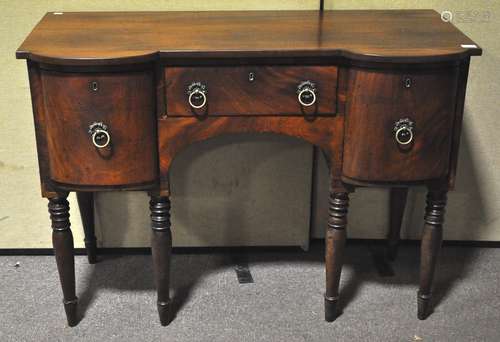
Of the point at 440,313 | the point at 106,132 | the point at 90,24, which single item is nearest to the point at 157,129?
the point at 106,132

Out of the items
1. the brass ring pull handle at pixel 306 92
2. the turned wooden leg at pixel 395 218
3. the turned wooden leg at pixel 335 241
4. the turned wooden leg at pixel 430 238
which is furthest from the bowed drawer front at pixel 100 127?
the turned wooden leg at pixel 395 218

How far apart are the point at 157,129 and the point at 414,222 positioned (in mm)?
905

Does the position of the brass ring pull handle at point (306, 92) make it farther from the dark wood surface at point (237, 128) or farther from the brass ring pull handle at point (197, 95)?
the brass ring pull handle at point (197, 95)

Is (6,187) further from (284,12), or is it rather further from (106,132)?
(284,12)

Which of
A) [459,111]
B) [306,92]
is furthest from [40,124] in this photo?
[459,111]

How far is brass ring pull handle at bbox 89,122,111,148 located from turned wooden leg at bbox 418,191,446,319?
713 millimetres

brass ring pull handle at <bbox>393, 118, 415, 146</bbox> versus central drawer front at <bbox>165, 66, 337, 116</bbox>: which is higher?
central drawer front at <bbox>165, 66, 337, 116</bbox>

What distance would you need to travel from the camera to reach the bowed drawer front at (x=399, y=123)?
1530mm

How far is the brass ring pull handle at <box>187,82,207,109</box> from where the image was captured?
155cm

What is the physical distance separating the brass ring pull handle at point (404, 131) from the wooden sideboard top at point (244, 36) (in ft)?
0.43

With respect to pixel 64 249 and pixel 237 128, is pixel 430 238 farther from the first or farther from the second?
pixel 64 249

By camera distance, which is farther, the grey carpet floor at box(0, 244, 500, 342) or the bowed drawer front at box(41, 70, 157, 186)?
the grey carpet floor at box(0, 244, 500, 342)

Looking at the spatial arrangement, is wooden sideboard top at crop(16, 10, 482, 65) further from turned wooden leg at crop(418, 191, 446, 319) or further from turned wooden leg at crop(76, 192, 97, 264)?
turned wooden leg at crop(76, 192, 97, 264)

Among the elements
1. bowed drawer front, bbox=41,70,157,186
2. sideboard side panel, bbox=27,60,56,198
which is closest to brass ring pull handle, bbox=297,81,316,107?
bowed drawer front, bbox=41,70,157,186
